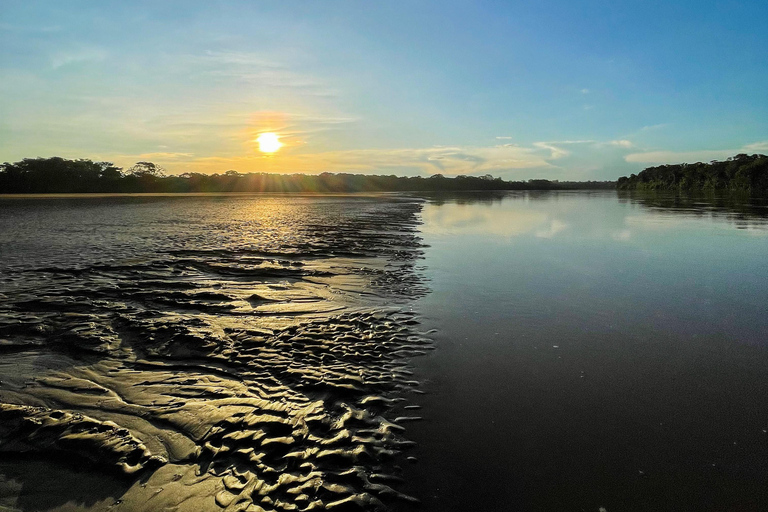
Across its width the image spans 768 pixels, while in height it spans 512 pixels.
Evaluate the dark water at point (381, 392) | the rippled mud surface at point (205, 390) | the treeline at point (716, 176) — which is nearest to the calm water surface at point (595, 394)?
the dark water at point (381, 392)

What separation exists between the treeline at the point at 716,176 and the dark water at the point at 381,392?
10518 centimetres

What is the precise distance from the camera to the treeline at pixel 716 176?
306 ft

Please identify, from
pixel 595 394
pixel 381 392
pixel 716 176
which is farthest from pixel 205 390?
pixel 716 176

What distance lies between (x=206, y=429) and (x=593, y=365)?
4.49 meters

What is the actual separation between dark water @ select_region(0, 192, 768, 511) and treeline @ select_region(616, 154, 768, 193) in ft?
345

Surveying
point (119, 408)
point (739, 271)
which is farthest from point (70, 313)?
point (739, 271)

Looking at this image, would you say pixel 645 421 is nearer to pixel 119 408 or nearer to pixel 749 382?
pixel 749 382

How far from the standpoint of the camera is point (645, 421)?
4426 millimetres

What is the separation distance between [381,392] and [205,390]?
6.20 feet

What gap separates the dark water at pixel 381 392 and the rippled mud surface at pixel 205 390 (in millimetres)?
23

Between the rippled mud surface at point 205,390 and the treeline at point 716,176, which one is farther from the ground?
the treeline at point 716,176

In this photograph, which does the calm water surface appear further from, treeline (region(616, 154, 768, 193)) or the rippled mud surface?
treeline (region(616, 154, 768, 193))

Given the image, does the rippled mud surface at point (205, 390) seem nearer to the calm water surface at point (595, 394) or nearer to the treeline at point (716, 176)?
the calm water surface at point (595, 394)

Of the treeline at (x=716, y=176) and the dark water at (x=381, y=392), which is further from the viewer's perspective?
the treeline at (x=716, y=176)
